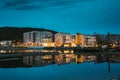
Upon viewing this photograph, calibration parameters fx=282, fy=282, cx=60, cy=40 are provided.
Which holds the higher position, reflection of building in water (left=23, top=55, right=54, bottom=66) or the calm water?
reflection of building in water (left=23, top=55, right=54, bottom=66)

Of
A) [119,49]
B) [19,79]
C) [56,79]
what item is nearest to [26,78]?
[19,79]

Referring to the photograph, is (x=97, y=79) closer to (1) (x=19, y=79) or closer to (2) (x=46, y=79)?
(2) (x=46, y=79)

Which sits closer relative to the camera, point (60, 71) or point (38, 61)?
point (60, 71)

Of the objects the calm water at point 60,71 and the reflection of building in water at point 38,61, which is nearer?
the calm water at point 60,71

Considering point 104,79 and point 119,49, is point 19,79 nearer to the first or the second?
point 104,79

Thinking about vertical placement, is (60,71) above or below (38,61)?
below

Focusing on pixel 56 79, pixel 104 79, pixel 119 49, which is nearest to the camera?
pixel 104 79

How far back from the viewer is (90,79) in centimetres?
2195

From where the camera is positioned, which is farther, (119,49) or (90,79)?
(119,49)

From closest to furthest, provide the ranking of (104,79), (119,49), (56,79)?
(104,79)
(56,79)
(119,49)

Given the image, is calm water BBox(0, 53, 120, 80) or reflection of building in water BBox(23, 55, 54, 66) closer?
calm water BBox(0, 53, 120, 80)

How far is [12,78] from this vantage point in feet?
78.0

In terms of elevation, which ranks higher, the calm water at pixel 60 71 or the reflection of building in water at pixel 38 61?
the reflection of building in water at pixel 38 61

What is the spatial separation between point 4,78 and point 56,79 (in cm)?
452
